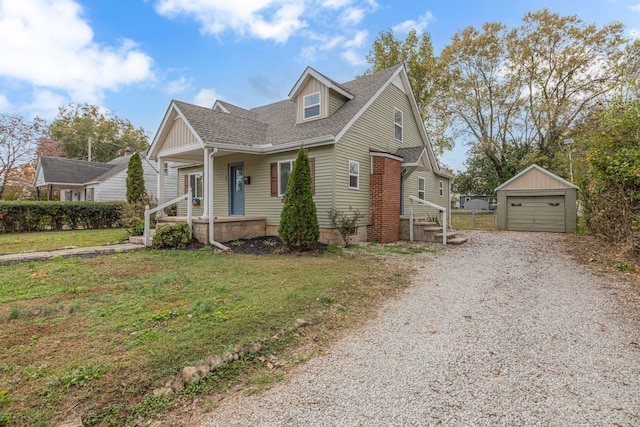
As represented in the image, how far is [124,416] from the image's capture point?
220cm

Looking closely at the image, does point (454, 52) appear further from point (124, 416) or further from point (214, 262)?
point (124, 416)

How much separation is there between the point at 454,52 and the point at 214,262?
23.9 metres

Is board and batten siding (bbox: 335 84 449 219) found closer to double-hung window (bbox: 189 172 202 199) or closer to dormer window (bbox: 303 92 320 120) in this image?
dormer window (bbox: 303 92 320 120)

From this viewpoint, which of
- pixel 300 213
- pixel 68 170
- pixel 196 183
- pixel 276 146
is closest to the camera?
pixel 300 213

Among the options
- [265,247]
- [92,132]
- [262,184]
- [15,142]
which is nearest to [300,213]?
[265,247]

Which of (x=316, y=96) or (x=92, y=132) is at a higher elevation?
(x=92, y=132)

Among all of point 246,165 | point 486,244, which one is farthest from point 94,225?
point 486,244

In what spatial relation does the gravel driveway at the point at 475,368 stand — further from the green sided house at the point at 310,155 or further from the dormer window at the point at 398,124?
the dormer window at the point at 398,124

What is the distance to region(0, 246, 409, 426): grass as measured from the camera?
7.75 ft

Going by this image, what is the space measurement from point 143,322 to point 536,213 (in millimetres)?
16732

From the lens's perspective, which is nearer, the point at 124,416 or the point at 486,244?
the point at 124,416

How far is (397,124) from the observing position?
13523mm

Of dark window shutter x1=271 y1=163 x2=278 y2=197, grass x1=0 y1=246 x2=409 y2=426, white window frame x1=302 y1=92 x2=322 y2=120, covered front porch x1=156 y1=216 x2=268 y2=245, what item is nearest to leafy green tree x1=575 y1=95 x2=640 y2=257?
grass x1=0 y1=246 x2=409 y2=426

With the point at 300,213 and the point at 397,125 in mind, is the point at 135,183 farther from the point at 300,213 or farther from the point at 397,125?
the point at 397,125
